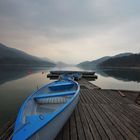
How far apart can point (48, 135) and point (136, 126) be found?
354cm

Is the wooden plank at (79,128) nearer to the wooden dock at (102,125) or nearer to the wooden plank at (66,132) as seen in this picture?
the wooden dock at (102,125)

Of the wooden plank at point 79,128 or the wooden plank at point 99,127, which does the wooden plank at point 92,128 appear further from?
the wooden plank at point 79,128

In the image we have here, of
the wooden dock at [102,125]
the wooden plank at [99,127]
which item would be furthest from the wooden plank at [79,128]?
the wooden plank at [99,127]

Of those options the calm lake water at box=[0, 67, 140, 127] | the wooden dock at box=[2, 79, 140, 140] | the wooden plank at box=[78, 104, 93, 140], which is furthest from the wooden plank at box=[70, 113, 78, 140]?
the calm lake water at box=[0, 67, 140, 127]

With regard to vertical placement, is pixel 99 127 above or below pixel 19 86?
above

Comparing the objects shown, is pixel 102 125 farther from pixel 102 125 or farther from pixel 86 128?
pixel 86 128

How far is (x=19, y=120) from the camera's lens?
125 inches

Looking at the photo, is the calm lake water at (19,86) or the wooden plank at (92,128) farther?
the calm lake water at (19,86)

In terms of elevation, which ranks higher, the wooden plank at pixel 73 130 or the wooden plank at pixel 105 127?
the wooden plank at pixel 73 130

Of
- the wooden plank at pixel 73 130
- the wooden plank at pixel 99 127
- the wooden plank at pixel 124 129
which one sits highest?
the wooden plank at pixel 73 130

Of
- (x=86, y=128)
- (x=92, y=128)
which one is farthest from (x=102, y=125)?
(x=86, y=128)

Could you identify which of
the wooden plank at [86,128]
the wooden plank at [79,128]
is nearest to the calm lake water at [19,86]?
the wooden plank at [79,128]

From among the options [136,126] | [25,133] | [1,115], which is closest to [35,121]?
[25,133]

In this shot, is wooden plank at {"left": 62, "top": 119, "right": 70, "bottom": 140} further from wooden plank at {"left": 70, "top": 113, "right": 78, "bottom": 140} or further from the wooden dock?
wooden plank at {"left": 70, "top": 113, "right": 78, "bottom": 140}
